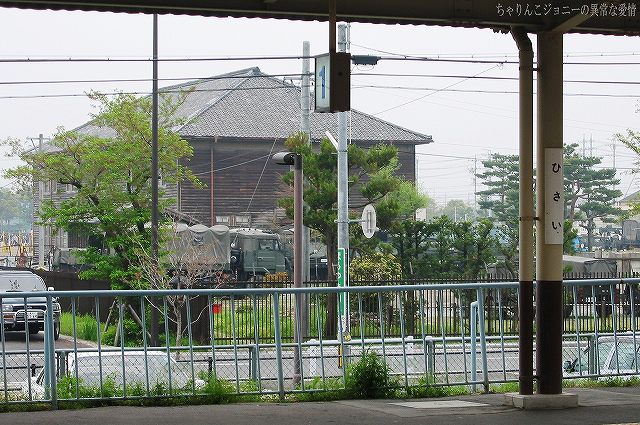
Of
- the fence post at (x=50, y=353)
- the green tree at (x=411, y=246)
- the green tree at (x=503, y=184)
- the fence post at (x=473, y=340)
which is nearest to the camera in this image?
the fence post at (x=50, y=353)

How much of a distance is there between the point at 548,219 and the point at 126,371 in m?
4.71

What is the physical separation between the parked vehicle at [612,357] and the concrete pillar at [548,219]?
7.89 ft

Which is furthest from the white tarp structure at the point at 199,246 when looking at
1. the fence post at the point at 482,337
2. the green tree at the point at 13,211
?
the green tree at the point at 13,211

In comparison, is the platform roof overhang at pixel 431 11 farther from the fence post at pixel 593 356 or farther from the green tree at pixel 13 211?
the green tree at pixel 13 211

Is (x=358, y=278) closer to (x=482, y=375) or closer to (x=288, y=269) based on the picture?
(x=288, y=269)

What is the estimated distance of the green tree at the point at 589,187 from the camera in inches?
2926

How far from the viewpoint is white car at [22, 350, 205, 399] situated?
10.2 meters

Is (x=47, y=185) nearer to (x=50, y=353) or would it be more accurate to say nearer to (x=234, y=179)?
(x=234, y=179)

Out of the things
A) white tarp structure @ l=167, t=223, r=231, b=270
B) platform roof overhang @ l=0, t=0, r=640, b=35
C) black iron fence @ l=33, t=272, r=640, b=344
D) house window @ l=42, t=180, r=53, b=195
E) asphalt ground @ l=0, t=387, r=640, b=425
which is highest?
house window @ l=42, t=180, r=53, b=195

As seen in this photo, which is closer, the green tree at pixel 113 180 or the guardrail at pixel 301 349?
the guardrail at pixel 301 349

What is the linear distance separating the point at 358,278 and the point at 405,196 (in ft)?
89.8

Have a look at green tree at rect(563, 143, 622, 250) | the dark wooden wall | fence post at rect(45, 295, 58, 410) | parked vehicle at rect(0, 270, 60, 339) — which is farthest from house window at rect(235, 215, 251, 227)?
fence post at rect(45, 295, 58, 410)

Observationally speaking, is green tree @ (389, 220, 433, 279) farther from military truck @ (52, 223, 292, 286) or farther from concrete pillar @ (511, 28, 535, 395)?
concrete pillar @ (511, 28, 535, 395)

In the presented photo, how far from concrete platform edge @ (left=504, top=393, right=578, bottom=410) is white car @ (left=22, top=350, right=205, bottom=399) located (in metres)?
3.25
